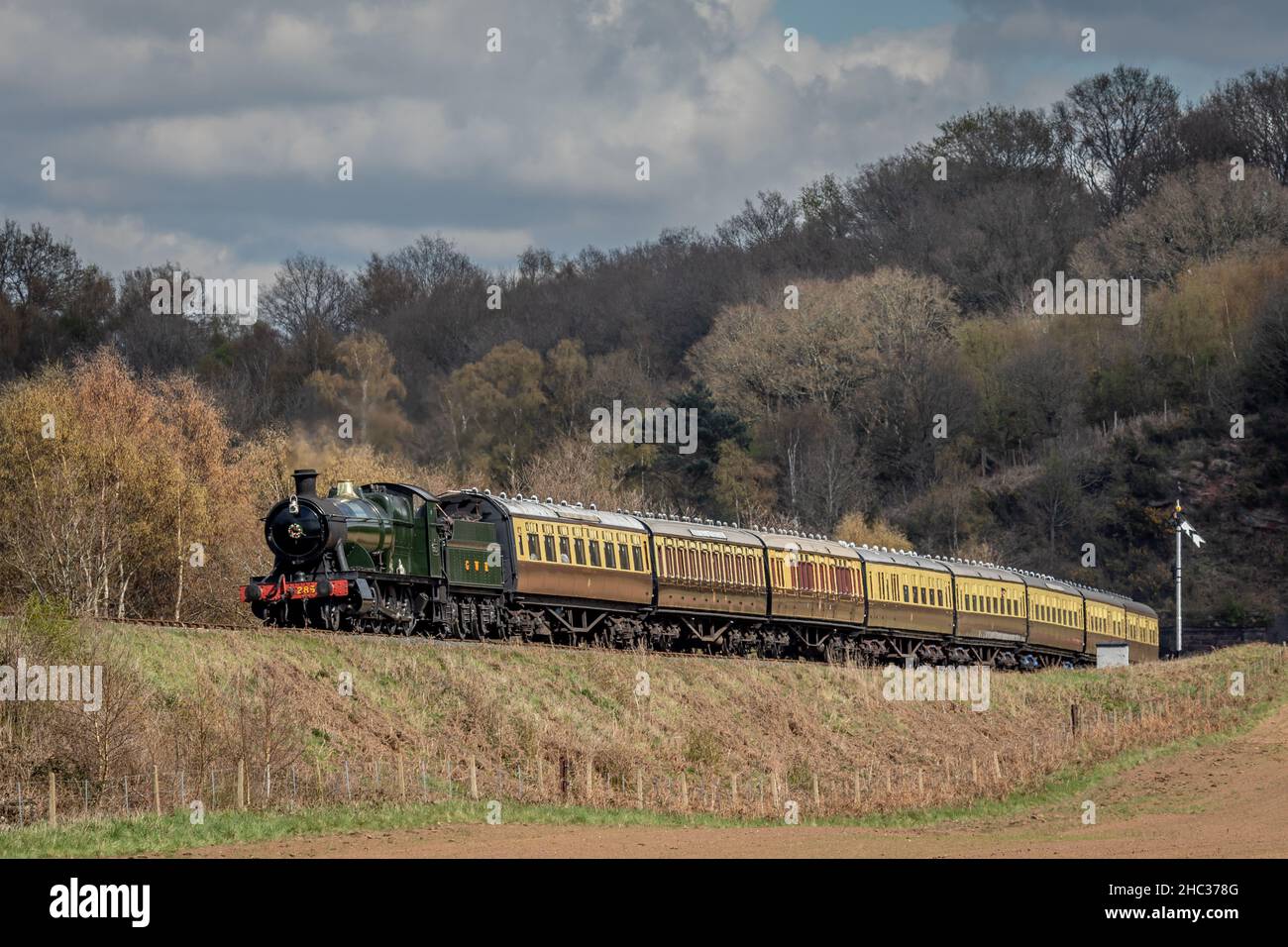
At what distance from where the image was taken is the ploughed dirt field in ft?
84.6

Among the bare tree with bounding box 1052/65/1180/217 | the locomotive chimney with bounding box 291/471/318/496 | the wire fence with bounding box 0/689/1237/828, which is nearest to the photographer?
the wire fence with bounding box 0/689/1237/828

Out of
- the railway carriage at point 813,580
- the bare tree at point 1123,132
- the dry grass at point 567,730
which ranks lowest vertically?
the dry grass at point 567,730

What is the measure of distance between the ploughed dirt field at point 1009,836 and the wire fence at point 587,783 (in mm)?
2526

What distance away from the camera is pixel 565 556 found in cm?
4550

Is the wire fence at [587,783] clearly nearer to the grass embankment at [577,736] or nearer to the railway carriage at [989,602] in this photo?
the grass embankment at [577,736]

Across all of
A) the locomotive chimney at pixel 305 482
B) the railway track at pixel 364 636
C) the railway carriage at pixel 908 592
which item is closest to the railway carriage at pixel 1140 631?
the railway carriage at pixel 908 592

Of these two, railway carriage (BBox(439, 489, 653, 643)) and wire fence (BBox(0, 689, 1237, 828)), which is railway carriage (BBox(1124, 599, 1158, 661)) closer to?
wire fence (BBox(0, 689, 1237, 828))

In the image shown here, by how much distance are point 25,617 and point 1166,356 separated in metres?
86.5

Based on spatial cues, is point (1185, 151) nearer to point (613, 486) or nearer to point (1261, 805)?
point (613, 486)

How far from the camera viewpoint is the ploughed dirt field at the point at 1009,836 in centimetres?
2578

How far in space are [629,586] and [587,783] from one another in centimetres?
1378

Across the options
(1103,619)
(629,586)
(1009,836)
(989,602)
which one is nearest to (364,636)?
(629,586)

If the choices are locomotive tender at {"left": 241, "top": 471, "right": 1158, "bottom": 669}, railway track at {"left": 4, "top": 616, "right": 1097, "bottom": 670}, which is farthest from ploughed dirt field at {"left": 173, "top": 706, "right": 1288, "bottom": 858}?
locomotive tender at {"left": 241, "top": 471, "right": 1158, "bottom": 669}

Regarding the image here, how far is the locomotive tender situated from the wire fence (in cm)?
499
